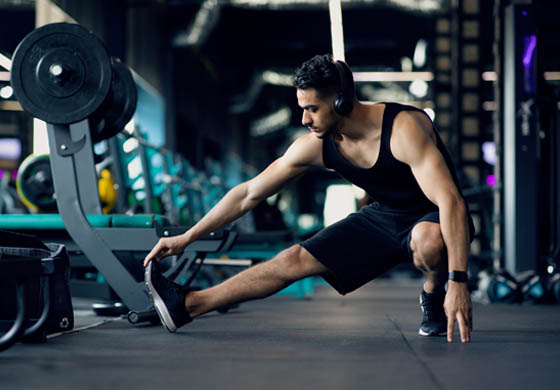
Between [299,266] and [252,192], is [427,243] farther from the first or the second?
[252,192]

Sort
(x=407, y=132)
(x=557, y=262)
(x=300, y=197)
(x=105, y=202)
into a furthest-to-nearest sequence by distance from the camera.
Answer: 1. (x=300, y=197)
2. (x=105, y=202)
3. (x=557, y=262)
4. (x=407, y=132)

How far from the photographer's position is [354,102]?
261 cm

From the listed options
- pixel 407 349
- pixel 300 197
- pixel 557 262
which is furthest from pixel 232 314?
pixel 300 197

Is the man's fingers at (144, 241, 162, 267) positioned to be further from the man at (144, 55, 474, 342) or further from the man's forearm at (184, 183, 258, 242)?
the man's forearm at (184, 183, 258, 242)

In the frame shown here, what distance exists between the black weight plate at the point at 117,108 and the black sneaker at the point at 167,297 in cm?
106

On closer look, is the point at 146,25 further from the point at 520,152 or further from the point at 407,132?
the point at 407,132

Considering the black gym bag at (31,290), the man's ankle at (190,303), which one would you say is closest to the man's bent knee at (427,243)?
the man's ankle at (190,303)

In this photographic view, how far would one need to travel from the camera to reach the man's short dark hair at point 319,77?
8.25 ft

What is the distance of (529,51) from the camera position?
5387 millimetres

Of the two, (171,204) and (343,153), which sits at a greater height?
(343,153)

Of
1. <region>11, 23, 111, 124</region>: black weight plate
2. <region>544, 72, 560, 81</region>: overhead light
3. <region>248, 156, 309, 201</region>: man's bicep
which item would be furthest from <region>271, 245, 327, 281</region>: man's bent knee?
<region>544, 72, 560, 81</region>: overhead light

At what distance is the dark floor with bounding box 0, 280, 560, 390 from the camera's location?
69.1 inches

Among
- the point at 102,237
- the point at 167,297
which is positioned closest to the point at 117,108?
the point at 102,237

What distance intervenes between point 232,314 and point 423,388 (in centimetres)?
240
